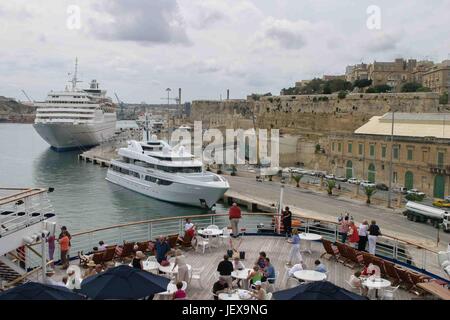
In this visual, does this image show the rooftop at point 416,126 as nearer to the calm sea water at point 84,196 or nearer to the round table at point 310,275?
the calm sea water at point 84,196

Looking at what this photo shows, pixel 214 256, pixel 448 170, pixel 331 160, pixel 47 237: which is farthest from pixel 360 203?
pixel 47 237

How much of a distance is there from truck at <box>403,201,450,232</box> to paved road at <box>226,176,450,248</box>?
401mm

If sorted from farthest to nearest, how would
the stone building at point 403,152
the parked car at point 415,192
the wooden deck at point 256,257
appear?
the stone building at point 403,152 < the parked car at point 415,192 < the wooden deck at point 256,257

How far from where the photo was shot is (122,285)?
7.87 meters

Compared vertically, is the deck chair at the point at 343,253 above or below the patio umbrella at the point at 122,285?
below

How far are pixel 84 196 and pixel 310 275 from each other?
1380 inches

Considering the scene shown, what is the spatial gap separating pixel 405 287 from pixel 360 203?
25.7 m

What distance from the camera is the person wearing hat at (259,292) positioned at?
330 inches

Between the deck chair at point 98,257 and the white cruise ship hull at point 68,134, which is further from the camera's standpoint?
the white cruise ship hull at point 68,134

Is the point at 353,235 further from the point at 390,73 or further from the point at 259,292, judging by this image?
the point at 390,73

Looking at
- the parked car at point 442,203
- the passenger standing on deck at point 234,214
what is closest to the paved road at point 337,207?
the parked car at point 442,203

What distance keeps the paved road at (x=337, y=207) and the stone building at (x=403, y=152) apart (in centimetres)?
594
